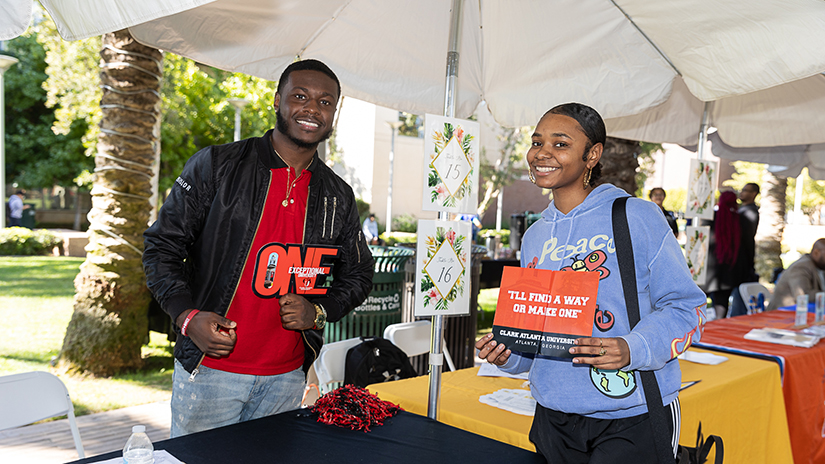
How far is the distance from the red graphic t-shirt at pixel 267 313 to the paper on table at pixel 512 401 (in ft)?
3.24

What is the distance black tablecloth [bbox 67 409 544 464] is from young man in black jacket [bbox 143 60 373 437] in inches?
→ 7.7

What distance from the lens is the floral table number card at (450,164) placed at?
8.23 ft

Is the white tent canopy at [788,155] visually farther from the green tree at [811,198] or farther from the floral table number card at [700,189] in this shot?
the green tree at [811,198]

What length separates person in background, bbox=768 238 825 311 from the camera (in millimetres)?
6387

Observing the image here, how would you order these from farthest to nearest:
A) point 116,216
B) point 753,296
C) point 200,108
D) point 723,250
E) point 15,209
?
1. point 200,108
2. point 15,209
3. point 723,250
4. point 753,296
5. point 116,216

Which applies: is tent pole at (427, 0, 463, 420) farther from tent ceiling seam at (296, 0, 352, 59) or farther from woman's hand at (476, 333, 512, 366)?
tent ceiling seam at (296, 0, 352, 59)

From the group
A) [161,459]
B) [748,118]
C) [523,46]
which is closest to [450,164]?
[523,46]

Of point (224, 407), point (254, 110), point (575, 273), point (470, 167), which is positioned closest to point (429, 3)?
point (470, 167)

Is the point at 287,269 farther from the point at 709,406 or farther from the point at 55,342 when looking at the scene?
the point at 55,342

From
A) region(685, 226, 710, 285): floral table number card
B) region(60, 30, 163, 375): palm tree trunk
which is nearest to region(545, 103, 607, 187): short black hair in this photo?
region(685, 226, 710, 285): floral table number card

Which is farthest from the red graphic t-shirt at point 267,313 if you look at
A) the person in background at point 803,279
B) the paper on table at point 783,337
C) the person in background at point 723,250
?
the person in background at point 723,250

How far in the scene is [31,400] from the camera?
2.66 meters

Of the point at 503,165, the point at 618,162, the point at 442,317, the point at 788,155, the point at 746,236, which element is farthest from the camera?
the point at 503,165

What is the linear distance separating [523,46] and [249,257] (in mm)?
2082
